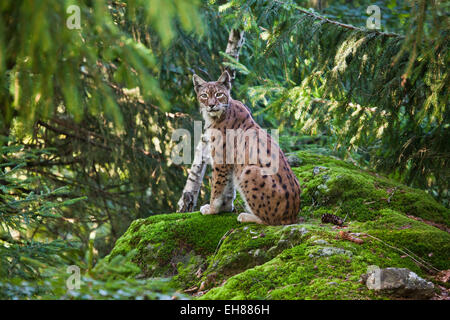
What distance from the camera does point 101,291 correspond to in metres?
2.73

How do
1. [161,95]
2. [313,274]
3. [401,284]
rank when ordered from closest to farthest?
[161,95]
[401,284]
[313,274]

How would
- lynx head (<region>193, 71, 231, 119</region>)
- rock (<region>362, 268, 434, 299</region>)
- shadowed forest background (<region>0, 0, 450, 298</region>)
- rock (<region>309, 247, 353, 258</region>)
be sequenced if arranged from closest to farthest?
shadowed forest background (<region>0, 0, 450, 298</region>), rock (<region>362, 268, 434, 299</region>), rock (<region>309, 247, 353, 258</region>), lynx head (<region>193, 71, 231, 119</region>)

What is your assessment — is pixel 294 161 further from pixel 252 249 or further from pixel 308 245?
pixel 308 245

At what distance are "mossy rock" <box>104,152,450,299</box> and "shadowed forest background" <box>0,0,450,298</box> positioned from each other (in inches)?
28.6

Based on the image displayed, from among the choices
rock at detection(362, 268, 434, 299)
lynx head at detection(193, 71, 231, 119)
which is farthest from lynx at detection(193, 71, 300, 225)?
rock at detection(362, 268, 434, 299)

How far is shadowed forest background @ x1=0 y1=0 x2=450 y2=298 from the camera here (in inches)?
102

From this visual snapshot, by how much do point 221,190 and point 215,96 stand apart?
3.80 feet

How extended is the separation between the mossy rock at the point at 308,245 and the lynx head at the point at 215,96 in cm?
130

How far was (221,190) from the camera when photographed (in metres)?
5.42

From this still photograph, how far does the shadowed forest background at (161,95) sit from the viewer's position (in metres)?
2.60

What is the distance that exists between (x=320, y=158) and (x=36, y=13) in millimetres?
5598

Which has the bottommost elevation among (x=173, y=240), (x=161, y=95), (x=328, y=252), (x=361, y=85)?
(x=173, y=240)

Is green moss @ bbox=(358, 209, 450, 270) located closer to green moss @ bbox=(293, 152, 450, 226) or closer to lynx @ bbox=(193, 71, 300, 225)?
green moss @ bbox=(293, 152, 450, 226)

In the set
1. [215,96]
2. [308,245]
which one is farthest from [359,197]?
[215,96]
